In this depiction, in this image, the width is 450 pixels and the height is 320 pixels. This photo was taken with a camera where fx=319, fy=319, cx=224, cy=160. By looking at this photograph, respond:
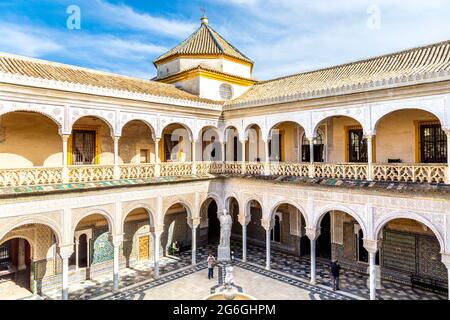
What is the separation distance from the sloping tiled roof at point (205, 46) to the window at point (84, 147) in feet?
23.7

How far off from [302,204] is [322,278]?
3005 mm

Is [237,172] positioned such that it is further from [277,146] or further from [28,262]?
[28,262]

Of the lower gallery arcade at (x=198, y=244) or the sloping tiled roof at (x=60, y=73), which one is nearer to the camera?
the sloping tiled roof at (x=60, y=73)

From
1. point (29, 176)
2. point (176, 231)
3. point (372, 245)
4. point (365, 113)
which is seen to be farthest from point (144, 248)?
point (365, 113)

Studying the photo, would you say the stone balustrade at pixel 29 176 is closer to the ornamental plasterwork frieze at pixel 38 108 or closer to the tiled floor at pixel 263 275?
the ornamental plasterwork frieze at pixel 38 108

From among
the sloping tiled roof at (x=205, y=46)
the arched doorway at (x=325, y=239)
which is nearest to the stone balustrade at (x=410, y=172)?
the arched doorway at (x=325, y=239)

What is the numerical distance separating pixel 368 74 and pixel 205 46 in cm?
921

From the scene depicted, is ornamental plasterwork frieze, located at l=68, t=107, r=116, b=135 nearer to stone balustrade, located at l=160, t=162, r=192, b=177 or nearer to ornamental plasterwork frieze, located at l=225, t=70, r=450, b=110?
stone balustrade, located at l=160, t=162, r=192, b=177

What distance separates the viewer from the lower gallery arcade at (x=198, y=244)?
11.2 m

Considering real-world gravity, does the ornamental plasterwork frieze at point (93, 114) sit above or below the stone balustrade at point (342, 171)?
above

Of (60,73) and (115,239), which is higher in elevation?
(60,73)

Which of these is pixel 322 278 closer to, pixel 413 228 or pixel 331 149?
pixel 413 228

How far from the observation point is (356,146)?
12773mm

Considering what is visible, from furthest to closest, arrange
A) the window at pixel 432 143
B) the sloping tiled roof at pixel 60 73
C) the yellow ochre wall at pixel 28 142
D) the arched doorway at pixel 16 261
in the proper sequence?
the arched doorway at pixel 16 261 < the window at pixel 432 143 < the yellow ochre wall at pixel 28 142 < the sloping tiled roof at pixel 60 73
